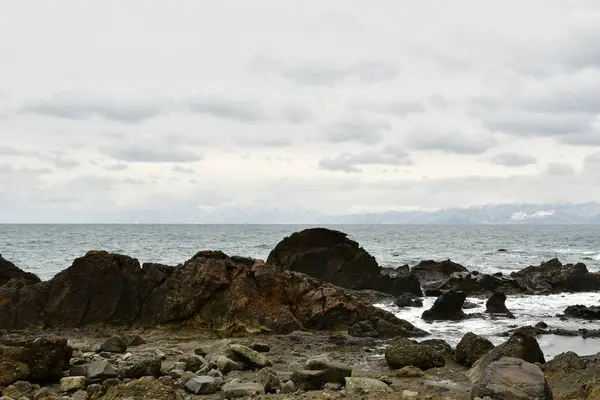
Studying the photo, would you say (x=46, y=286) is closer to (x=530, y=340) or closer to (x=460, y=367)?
(x=460, y=367)

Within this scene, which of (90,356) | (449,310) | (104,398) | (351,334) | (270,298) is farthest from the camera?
(449,310)

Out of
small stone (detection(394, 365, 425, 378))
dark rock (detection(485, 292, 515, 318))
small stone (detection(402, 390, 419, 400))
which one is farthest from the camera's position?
dark rock (detection(485, 292, 515, 318))

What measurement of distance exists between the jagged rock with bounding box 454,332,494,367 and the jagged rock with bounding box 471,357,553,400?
4264 millimetres

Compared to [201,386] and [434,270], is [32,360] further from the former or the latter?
[434,270]

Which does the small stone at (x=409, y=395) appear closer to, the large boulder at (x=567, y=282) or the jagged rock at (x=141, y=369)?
the jagged rock at (x=141, y=369)

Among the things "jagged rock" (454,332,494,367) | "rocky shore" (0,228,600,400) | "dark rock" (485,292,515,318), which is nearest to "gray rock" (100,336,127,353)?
"rocky shore" (0,228,600,400)

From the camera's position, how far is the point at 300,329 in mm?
21188

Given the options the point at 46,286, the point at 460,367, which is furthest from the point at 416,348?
the point at 46,286

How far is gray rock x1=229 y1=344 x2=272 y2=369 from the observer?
1477cm

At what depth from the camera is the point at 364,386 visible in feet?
38.9

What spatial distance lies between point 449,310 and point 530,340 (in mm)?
11803

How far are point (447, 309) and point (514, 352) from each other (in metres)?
12.7

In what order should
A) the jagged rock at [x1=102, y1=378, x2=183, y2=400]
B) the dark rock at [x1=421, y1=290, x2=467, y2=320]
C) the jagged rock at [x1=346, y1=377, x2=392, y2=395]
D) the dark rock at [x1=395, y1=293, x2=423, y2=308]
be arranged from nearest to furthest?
the jagged rock at [x1=102, y1=378, x2=183, y2=400]
the jagged rock at [x1=346, y1=377, x2=392, y2=395]
the dark rock at [x1=421, y1=290, x2=467, y2=320]
the dark rock at [x1=395, y1=293, x2=423, y2=308]

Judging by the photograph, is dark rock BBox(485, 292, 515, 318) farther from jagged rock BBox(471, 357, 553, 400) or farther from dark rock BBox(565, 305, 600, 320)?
jagged rock BBox(471, 357, 553, 400)
